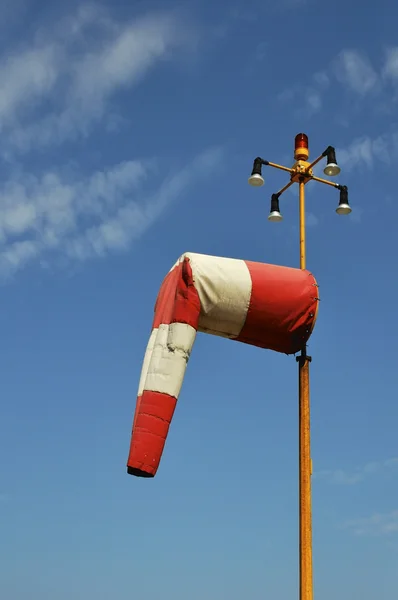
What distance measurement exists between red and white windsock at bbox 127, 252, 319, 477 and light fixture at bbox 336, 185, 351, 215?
1.80 m

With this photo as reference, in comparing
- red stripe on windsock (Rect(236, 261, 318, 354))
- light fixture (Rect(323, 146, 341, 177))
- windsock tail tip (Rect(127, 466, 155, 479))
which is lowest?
windsock tail tip (Rect(127, 466, 155, 479))

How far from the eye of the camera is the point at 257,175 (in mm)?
16797

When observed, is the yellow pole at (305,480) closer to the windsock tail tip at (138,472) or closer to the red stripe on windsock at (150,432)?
the red stripe on windsock at (150,432)

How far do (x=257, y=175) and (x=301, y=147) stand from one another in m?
1.22

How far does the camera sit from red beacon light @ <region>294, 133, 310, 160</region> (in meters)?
17.2

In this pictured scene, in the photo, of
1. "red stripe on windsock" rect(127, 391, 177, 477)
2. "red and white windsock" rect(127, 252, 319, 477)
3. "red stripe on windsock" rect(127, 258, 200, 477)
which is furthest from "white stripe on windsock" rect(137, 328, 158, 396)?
"red stripe on windsock" rect(127, 391, 177, 477)

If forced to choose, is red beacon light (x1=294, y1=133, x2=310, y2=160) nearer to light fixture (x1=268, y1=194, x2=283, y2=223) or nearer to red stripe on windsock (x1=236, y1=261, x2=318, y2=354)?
light fixture (x1=268, y1=194, x2=283, y2=223)

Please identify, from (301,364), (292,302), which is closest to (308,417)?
(301,364)

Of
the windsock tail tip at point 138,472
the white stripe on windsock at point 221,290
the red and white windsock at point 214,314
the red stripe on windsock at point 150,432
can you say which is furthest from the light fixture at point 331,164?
the windsock tail tip at point 138,472

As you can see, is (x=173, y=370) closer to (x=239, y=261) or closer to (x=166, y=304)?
→ (x=166, y=304)

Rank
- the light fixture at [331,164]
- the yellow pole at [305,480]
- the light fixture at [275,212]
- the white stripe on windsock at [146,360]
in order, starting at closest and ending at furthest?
the yellow pole at [305,480], the white stripe on windsock at [146,360], the light fixture at [331,164], the light fixture at [275,212]

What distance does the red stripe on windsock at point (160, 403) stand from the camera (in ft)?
46.3

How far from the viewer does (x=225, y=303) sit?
50.2ft

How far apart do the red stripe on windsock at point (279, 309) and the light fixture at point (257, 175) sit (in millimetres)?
1892
